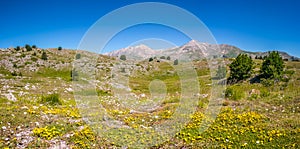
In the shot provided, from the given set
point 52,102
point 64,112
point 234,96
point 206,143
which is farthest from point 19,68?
point 206,143

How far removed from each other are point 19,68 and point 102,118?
36.1m

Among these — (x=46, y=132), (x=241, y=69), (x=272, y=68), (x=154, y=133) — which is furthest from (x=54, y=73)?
(x=272, y=68)

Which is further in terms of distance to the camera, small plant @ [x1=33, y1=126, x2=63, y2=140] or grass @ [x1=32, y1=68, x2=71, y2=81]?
grass @ [x1=32, y1=68, x2=71, y2=81]

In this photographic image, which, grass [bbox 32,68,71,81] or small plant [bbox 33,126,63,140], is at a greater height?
grass [bbox 32,68,71,81]

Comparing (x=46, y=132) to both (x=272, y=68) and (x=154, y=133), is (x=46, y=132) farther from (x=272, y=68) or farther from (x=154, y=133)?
(x=272, y=68)

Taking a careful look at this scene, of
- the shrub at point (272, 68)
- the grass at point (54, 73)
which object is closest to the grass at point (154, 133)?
the grass at point (54, 73)

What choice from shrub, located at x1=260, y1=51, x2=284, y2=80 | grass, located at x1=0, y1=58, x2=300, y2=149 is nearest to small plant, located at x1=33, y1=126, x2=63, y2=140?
grass, located at x1=0, y1=58, x2=300, y2=149

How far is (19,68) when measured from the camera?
41.5 m

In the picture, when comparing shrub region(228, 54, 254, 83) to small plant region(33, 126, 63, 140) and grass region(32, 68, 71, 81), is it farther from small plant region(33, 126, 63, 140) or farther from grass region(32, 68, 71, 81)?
small plant region(33, 126, 63, 140)

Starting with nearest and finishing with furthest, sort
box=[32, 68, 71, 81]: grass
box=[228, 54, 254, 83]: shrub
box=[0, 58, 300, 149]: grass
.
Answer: box=[0, 58, 300, 149]: grass → box=[32, 68, 71, 81]: grass → box=[228, 54, 254, 83]: shrub

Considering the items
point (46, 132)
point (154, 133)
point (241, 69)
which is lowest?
point (154, 133)

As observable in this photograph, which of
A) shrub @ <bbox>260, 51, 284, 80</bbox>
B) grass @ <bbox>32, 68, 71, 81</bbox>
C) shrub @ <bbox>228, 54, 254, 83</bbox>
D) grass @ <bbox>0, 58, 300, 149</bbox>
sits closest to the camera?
grass @ <bbox>0, 58, 300, 149</bbox>

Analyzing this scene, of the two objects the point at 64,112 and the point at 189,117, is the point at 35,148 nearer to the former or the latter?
the point at 64,112

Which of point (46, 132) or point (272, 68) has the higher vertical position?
point (272, 68)
